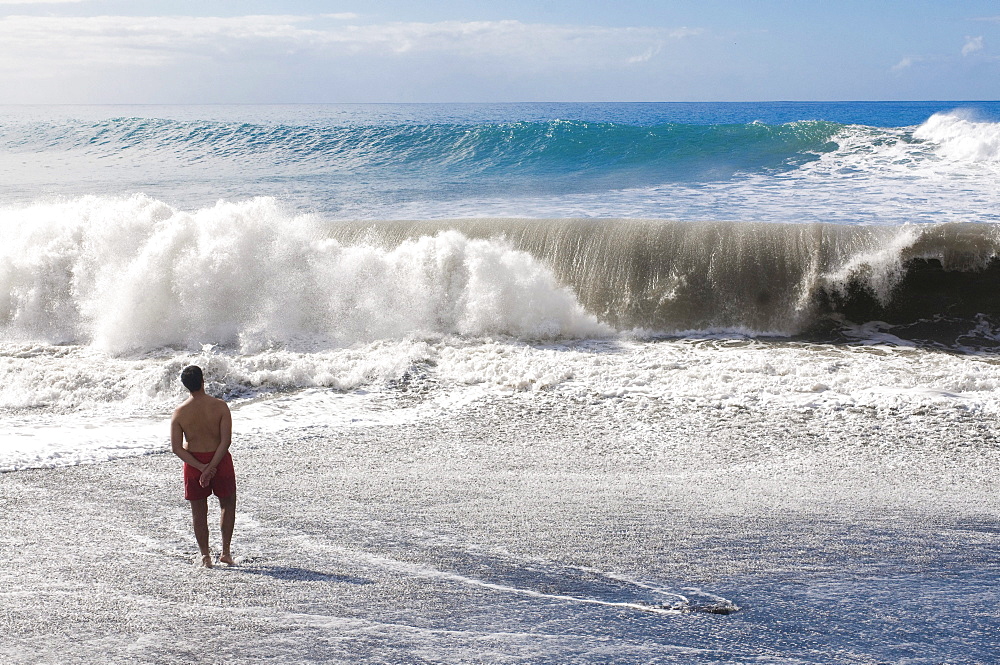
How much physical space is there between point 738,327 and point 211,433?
A: 25.9ft

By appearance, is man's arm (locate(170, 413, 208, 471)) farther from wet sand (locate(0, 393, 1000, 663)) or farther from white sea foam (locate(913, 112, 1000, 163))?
white sea foam (locate(913, 112, 1000, 163))

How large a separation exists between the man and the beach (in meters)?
0.22

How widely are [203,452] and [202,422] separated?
0.53 feet

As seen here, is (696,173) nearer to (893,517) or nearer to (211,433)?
(893,517)

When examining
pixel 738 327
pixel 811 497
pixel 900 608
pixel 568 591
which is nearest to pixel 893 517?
pixel 811 497

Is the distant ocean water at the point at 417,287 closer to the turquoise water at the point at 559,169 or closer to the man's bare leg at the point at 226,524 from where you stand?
the turquoise water at the point at 559,169

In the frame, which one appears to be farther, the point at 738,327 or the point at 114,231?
the point at 114,231

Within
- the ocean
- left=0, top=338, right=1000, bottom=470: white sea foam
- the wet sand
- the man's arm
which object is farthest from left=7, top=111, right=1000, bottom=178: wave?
the man's arm

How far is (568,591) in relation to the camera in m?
3.81

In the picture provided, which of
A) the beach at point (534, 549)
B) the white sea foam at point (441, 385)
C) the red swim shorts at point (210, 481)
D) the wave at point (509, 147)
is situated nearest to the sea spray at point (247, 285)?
the white sea foam at point (441, 385)

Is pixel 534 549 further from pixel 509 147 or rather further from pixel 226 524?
pixel 509 147

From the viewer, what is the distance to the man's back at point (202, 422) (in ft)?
12.9

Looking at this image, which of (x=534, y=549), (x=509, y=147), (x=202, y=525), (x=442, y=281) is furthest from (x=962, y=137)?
(x=202, y=525)

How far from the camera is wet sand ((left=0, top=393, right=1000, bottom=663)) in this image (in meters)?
3.36
